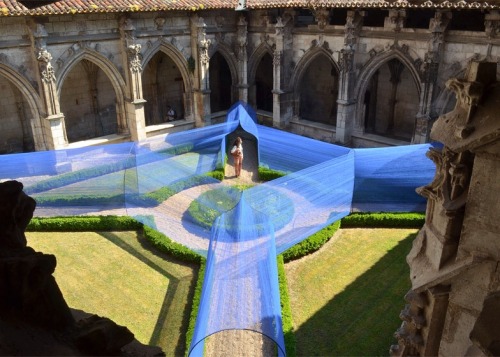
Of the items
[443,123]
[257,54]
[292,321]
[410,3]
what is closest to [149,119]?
[257,54]

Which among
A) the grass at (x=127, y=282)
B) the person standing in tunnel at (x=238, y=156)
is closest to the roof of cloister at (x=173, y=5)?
the person standing in tunnel at (x=238, y=156)

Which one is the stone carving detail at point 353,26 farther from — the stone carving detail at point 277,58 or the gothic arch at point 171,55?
the gothic arch at point 171,55

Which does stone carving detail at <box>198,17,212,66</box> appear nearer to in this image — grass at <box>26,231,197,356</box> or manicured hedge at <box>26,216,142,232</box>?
manicured hedge at <box>26,216,142,232</box>

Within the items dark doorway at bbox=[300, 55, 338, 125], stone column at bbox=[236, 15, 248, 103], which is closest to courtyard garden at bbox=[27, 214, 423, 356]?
dark doorway at bbox=[300, 55, 338, 125]

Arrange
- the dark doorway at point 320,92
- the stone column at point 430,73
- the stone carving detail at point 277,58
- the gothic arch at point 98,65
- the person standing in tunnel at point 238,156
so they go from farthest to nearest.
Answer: the dark doorway at point 320,92
the stone carving detail at point 277,58
the gothic arch at point 98,65
the person standing in tunnel at point 238,156
the stone column at point 430,73

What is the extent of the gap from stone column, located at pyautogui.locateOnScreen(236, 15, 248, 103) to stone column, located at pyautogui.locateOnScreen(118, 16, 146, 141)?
6144 mm

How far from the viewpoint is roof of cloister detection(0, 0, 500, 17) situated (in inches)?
639

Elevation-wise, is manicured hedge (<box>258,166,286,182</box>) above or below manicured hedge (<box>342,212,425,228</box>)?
above

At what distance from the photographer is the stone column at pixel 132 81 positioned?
20.5 meters

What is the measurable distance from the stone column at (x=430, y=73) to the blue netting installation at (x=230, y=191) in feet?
13.9

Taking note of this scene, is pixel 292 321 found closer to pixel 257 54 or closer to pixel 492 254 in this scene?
pixel 492 254

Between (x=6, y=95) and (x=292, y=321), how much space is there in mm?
19124

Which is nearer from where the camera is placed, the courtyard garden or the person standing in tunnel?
the courtyard garden

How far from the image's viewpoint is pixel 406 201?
15.1 m
